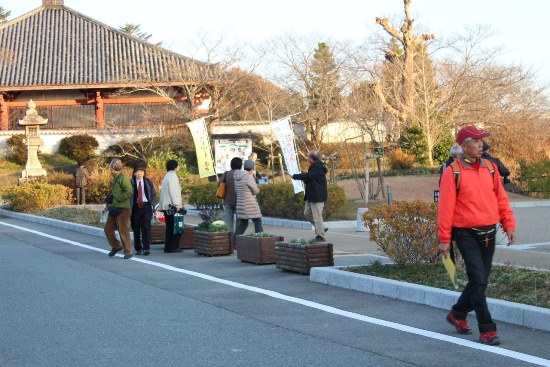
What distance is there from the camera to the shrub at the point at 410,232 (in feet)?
34.5

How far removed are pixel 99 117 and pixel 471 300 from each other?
40.6m

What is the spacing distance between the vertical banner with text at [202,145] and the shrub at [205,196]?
2.96 meters

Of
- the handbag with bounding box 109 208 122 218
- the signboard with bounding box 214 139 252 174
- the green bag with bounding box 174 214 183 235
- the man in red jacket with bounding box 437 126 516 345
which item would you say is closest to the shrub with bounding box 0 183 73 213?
the signboard with bounding box 214 139 252 174

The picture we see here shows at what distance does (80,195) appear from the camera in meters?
33.0

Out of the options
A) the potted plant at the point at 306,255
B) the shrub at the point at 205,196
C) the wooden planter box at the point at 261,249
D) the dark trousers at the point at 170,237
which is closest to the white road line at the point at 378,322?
the potted plant at the point at 306,255

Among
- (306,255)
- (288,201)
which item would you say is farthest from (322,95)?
(306,255)

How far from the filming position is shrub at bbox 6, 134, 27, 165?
4469 centimetres

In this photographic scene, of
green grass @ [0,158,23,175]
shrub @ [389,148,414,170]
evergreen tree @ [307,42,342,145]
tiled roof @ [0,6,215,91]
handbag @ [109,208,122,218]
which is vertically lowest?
handbag @ [109,208,122,218]

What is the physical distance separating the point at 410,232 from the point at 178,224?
21.3 ft

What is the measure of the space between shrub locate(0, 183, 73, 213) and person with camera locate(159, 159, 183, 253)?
1476 cm

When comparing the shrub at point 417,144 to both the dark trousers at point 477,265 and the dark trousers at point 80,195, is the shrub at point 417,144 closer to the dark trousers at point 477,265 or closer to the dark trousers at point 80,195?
the dark trousers at point 80,195

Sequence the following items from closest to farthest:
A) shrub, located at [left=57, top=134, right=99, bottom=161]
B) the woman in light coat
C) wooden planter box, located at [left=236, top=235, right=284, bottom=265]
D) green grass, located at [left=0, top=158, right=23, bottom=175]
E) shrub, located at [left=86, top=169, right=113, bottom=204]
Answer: wooden planter box, located at [left=236, top=235, right=284, bottom=265] → the woman in light coat → shrub, located at [left=86, top=169, right=113, bottom=204] → green grass, located at [left=0, top=158, right=23, bottom=175] → shrub, located at [left=57, top=134, right=99, bottom=161]

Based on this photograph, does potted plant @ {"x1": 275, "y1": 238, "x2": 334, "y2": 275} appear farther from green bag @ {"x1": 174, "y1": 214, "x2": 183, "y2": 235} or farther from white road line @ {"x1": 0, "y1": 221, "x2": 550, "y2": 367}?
green bag @ {"x1": 174, "y1": 214, "x2": 183, "y2": 235}

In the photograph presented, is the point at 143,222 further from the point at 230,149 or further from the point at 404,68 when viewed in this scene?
the point at 404,68
